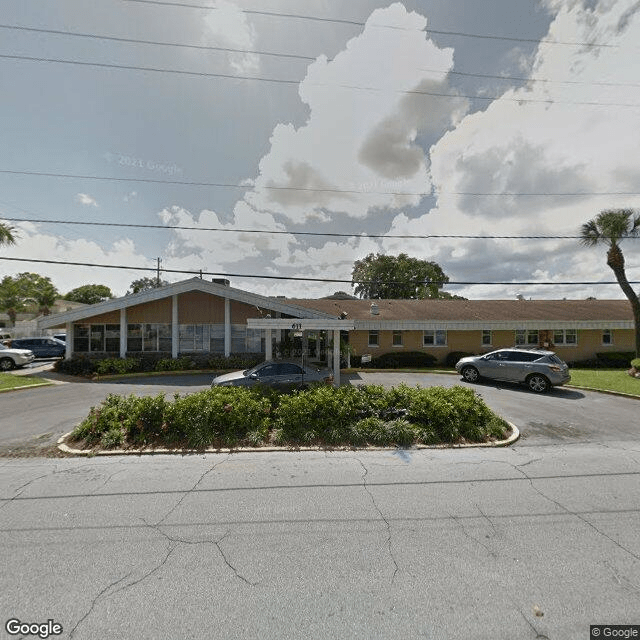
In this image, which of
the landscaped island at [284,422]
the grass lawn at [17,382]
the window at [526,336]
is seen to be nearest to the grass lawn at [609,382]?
the window at [526,336]

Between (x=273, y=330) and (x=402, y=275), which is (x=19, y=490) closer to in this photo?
(x=273, y=330)

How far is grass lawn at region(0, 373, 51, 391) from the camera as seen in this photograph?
1247 centimetres

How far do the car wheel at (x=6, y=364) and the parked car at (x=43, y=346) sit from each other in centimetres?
500

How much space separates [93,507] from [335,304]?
21341mm

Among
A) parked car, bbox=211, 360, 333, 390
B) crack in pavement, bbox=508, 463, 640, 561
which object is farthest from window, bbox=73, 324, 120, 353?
crack in pavement, bbox=508, 463, 640, 561

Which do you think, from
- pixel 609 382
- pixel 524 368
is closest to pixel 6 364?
pixel 524 368

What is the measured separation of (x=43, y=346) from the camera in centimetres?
2277

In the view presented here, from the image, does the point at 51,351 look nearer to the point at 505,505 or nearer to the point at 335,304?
the point at 335,304

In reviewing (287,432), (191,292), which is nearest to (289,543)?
(287,432)

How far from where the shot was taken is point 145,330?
17.8 meters

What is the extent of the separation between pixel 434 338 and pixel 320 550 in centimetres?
1835

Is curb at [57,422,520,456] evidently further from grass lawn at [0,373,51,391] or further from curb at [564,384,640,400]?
grass lawn at [0,373,51,391]

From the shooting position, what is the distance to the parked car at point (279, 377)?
32.4 feet

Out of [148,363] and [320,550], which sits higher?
[148,363]
